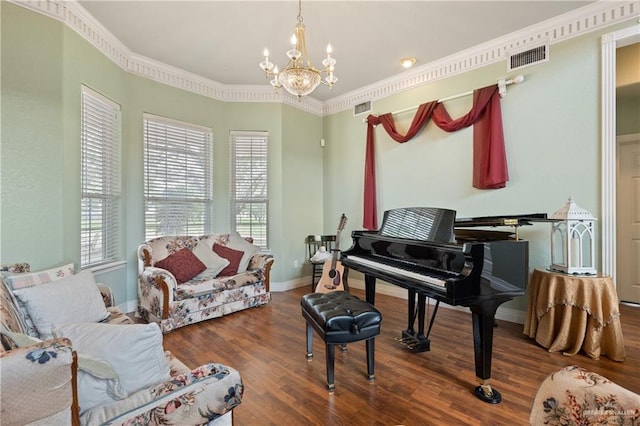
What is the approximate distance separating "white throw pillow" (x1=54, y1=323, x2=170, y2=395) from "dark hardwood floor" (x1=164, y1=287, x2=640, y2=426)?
2.86 ft

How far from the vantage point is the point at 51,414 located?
80 centimetres

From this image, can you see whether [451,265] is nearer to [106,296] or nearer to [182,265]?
[106,296]

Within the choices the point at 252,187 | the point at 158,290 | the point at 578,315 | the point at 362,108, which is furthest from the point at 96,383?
the point at 362,108

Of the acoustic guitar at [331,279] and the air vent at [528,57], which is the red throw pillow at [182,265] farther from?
the air vent at [528,57]

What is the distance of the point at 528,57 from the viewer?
3150mm

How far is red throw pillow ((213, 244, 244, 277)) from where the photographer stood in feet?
12.4

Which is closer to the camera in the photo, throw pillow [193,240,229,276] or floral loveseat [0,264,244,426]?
floral loveseat [0,264,244,426]

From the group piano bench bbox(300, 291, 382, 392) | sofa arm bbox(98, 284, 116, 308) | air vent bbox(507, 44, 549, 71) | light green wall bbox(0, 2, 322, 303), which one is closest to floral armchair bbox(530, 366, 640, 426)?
piano bench bbox(300, 291, 382, 392)

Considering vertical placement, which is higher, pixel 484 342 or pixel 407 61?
pixel 407 61

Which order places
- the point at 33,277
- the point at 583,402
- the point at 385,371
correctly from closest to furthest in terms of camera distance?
the point at 583,402 < the point at 33,277 < the point at 385,371

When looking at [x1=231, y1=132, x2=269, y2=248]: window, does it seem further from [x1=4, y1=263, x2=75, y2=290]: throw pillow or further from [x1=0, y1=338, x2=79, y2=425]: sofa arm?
[x1=0, y1=338, x2=79, y2=425]: sofa arm

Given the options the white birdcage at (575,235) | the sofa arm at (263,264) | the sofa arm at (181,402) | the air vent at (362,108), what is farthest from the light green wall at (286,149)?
the sofa arm at (181,402)

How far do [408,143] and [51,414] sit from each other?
4.20 meters

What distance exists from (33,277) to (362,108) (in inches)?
171
